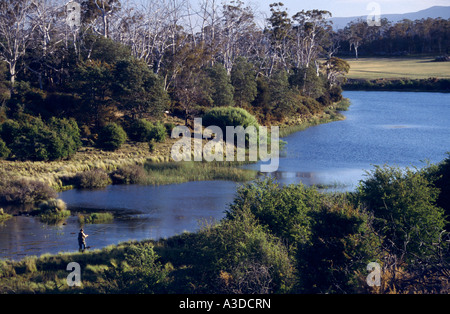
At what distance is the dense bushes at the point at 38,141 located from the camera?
107 feet

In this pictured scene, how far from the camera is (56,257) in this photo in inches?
691

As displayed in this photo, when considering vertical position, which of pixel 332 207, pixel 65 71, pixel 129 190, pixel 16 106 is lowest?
pixel 129 190

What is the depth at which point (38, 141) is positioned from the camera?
3309cm

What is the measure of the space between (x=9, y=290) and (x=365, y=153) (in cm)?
3272

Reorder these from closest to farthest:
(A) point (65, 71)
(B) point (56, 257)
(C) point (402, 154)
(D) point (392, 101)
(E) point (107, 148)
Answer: (B) point (56, 257) < (E) point (107, 148) < (C) point (402, 154) < (A) point (65, 71) < (D) point (392, 101)

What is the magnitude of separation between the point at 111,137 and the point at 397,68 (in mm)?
91917

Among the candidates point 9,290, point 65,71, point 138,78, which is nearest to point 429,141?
point 138,78

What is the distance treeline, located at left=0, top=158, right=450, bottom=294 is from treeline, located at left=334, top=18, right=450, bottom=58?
108898 millimetres

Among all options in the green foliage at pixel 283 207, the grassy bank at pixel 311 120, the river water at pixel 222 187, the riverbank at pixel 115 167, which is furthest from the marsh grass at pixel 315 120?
the green foliage at pixel 283 207

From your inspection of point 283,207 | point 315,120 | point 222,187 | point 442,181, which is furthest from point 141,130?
point 315,120

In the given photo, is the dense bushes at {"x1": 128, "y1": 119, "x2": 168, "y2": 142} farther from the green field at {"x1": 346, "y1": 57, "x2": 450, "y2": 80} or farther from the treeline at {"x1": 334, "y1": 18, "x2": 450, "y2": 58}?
the treeline at {"x1": 334, "y1": 18, "x2": 450, "y2": 58}

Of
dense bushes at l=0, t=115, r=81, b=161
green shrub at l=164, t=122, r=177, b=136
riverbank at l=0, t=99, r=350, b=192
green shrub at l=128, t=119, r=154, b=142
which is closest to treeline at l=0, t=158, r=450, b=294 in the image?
riverbank at l=0, t=99, r=350, b=192

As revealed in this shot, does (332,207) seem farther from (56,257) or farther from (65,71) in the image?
(65,71)

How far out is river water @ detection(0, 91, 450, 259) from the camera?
21.0 meters
